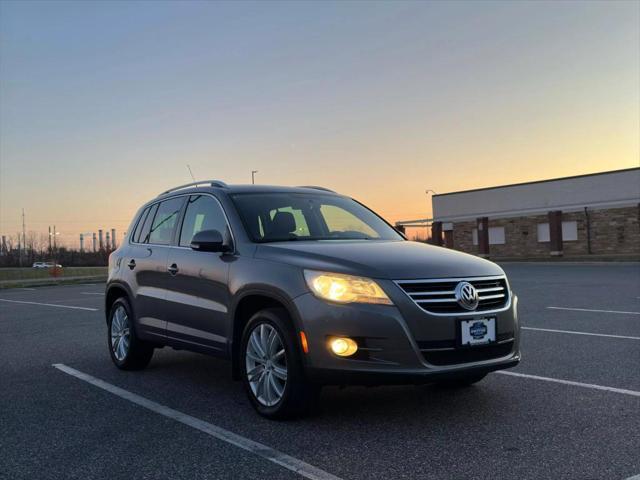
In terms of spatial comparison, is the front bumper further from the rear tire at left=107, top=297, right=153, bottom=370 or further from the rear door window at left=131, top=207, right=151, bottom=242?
the rear door window at left=131, top=207, right=151, bottom=242

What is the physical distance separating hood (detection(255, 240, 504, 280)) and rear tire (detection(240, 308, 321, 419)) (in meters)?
0.47

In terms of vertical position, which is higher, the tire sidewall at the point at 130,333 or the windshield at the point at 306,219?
the windshield at the point at 306,219

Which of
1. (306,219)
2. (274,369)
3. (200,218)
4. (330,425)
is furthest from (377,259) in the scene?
(200,218)

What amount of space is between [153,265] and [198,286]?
1036 millimetres

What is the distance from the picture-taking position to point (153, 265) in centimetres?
640

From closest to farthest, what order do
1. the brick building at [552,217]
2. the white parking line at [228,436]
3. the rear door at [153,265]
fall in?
the white parking line at [228,436] < the rear door at [153,265] < the brick building at [552,217]

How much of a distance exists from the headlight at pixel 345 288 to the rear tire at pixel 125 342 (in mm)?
3024

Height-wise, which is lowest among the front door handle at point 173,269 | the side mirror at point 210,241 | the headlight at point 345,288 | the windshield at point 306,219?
the headlight at point 345,288

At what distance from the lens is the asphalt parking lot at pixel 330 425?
3.72 m

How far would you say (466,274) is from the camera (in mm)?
4543

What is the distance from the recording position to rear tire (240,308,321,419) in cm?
449

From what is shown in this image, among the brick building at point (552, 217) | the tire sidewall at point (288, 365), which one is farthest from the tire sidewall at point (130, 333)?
the brick building at point (552, 217)

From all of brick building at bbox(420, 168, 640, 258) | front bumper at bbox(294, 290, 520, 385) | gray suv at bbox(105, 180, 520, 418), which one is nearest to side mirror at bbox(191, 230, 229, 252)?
gray suv at bbox(105, 180, 520, 418)

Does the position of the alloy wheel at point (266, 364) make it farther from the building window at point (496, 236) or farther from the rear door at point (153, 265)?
the building window at point (496, 236)
